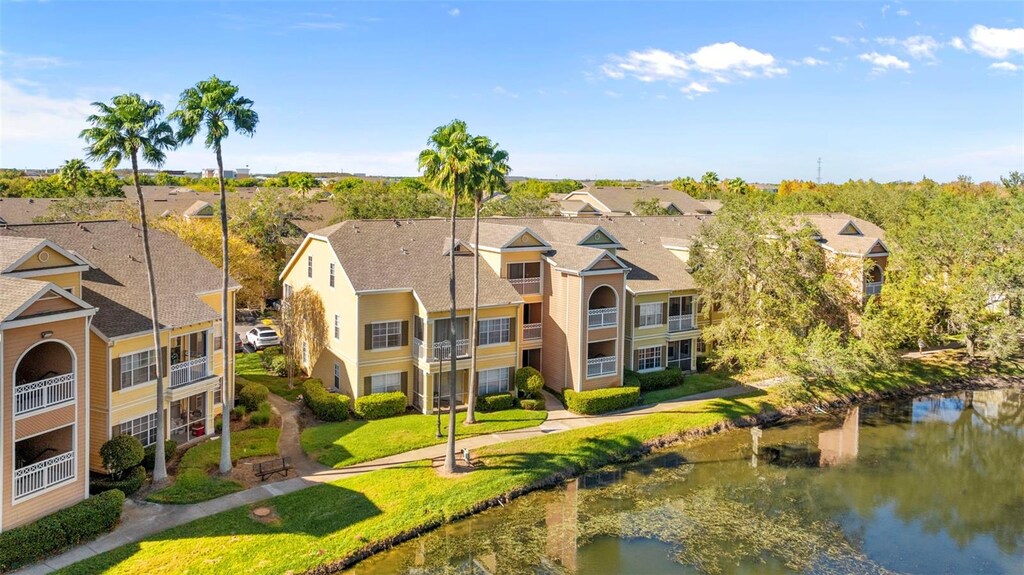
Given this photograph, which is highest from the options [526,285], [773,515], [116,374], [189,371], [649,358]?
[526,285]

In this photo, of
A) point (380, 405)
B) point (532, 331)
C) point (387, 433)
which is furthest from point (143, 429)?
point (532, 331)

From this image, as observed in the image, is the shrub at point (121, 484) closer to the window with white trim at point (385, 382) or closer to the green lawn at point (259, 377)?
the green lawn at point (259, 377)

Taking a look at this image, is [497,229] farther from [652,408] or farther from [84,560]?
[84,560]

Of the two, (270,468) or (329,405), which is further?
(329,405)

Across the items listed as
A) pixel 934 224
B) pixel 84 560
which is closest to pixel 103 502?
pixel 84 560

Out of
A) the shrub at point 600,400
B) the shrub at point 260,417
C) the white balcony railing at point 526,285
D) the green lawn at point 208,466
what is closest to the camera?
the green lawn at point 208,466

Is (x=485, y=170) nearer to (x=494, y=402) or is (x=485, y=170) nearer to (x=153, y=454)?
(x=494, y=402)

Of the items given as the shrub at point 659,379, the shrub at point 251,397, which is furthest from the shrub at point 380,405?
the shrub at point 659,379
